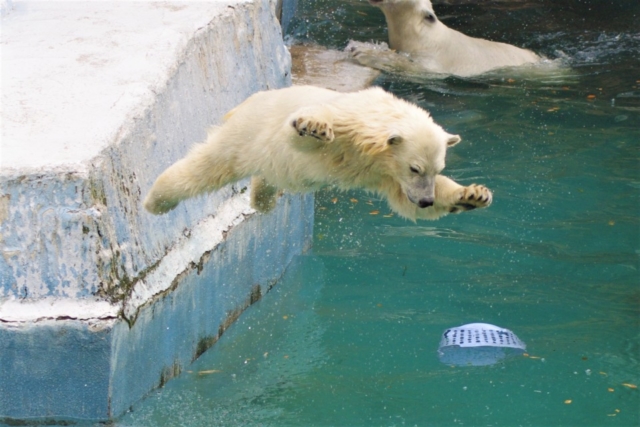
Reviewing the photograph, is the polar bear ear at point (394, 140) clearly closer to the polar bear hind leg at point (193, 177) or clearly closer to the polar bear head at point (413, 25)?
the polar bear hind leg at point (193, 177)

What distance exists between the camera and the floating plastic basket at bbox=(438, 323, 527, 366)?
184 inches

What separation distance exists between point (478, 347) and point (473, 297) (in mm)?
729

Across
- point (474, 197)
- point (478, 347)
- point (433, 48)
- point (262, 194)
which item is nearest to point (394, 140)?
point (474, 197)

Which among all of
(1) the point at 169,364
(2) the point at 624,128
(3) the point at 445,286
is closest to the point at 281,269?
(3) the point at 445,286

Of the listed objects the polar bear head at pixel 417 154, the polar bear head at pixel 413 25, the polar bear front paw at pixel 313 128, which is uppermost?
the polar bear front paw at pixel 313 128

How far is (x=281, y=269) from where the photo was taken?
591 centimetres

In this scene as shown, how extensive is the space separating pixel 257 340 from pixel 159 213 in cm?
107

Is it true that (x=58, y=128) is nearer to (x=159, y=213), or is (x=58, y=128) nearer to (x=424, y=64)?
(x=159, y=213)

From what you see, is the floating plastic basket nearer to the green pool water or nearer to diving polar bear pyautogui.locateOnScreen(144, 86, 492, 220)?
the green pool water

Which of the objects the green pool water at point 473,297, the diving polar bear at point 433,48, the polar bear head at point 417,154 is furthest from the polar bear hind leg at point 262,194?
the diving polar bear at point 433,48

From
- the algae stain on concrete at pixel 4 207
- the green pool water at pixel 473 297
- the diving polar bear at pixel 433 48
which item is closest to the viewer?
the algae stain on concrete at pixel 4 207

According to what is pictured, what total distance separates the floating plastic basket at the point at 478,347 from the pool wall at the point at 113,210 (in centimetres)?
116

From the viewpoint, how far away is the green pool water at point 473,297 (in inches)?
170

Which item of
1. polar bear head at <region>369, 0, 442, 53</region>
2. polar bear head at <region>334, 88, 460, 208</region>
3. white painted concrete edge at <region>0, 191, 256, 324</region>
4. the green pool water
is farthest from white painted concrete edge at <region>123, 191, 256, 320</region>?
polar bear head at <region>369, 0, 442, 53</region>
